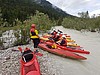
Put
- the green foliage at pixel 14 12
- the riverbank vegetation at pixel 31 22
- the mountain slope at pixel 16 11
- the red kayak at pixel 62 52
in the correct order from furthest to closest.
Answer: the mountain slope at pixel 16 11, the green foliage at pixel 14 12, the riverbank vegetation at pixel 31 22, the red kayak at pixel 62 52

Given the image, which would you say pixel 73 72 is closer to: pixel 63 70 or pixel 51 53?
pixel 63 70

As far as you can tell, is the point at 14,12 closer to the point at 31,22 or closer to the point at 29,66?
the point at 31,22

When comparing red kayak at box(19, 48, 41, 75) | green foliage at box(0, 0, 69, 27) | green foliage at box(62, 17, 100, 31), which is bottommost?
red kayak at box(19, 48, 41, 75)

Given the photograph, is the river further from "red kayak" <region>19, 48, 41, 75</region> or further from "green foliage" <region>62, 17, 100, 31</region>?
"green foliage" <region>62, 17, 100, 31</region>

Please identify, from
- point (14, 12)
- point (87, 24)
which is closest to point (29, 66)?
point (87, 24)

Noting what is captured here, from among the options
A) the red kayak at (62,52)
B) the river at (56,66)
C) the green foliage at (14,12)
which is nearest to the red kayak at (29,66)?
the river at (56,66)

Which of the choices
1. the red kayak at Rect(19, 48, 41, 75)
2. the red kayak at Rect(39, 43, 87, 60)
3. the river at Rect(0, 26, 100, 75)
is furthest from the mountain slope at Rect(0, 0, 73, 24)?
the red kayak at Rect(19, 48, 41, 75)

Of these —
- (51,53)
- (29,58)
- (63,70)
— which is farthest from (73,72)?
(51,53)

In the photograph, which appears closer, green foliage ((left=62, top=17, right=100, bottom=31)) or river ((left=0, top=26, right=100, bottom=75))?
river ((left=0, top=26, right=100, bottom=75))

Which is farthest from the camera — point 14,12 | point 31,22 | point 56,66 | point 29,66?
point 14,12

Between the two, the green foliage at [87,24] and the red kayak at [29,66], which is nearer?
the red kayak at [29,66]

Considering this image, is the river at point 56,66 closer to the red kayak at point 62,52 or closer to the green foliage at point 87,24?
the red kayak at point 62,52

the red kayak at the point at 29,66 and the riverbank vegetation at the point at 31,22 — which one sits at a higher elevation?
the riverbank vegetation at the point at 31,22

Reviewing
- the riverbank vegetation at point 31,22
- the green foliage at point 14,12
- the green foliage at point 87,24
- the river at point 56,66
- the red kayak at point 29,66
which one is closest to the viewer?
the red kayak at point 29,66
